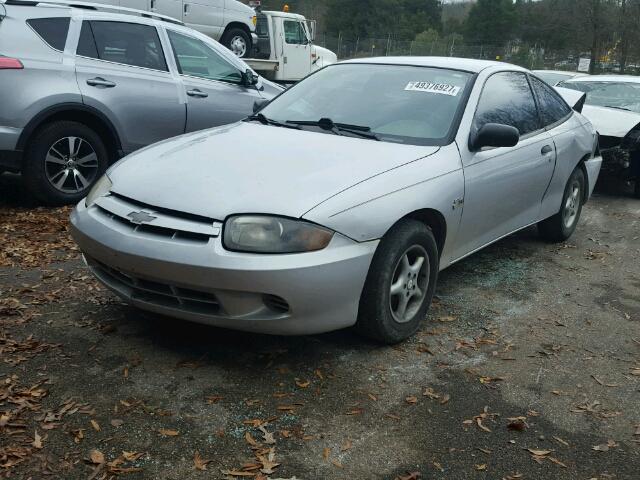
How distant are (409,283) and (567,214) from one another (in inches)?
117

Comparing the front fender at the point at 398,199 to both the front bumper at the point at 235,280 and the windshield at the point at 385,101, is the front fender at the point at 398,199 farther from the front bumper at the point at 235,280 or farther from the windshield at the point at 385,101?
the windshield at the point at 385,101

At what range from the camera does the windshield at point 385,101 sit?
429 centimetres

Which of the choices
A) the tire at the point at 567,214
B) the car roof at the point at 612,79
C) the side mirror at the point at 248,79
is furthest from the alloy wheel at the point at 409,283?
the car roof at the point at 612,79

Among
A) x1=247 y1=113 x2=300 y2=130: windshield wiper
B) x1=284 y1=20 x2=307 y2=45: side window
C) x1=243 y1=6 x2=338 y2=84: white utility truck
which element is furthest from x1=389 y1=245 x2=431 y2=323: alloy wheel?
x1=284 y1=20 x2=307 y2=45: side window

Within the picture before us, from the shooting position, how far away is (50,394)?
122 inches

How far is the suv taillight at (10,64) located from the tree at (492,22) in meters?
62.1

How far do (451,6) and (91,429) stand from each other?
85.3 meters

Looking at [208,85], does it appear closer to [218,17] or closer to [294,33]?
[218,17]

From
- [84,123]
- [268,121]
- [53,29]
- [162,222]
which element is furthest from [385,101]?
[53,29]

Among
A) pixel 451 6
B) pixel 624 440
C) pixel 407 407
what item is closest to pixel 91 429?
pixel 407 407

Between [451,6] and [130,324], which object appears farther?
[451,6]

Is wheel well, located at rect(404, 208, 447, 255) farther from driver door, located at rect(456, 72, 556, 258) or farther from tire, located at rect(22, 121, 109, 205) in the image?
tire, located at rect(22, 121, 109, 205)

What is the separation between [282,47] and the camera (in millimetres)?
15820

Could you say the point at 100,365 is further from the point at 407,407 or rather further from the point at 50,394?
the point at 407,407
